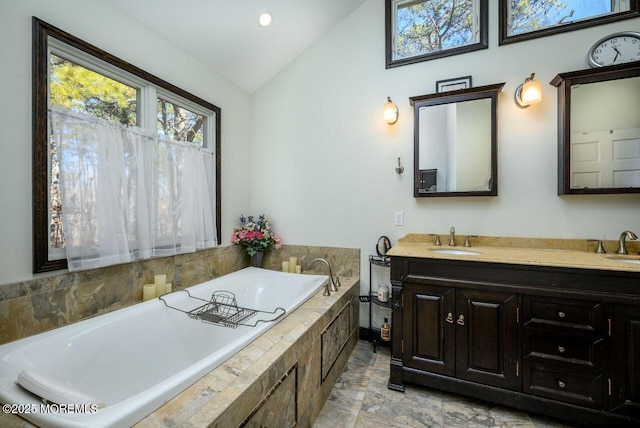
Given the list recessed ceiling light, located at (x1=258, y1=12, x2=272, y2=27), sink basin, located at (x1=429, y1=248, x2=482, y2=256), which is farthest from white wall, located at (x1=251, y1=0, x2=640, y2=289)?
recessed ceiling light, located at (x1=258, y1=12, x2=272, y2=27)

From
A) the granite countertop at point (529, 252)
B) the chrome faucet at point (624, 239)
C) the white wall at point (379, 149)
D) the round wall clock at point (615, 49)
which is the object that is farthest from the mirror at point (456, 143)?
the chrome faucet at point (624, 239)

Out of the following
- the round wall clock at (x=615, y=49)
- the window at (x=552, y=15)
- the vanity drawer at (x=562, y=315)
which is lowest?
the vanity drawer at (x=562, y=315)

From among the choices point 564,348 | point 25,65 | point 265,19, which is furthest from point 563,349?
point 25,65

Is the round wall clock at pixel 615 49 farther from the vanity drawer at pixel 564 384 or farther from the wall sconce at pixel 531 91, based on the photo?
the vanity drawer at pixel 564 384

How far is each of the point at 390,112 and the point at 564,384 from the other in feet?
6.99

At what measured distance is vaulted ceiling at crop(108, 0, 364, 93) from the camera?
187 centimetres

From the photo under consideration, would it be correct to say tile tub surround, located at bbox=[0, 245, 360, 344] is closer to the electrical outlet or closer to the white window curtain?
the white window curtain

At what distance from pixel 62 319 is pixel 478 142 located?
2960 mm

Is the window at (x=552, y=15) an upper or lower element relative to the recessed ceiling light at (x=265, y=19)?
lower

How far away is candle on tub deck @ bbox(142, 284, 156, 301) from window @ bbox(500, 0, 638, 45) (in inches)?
125

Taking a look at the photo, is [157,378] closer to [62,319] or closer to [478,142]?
[62,319]

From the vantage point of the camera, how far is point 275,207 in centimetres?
288

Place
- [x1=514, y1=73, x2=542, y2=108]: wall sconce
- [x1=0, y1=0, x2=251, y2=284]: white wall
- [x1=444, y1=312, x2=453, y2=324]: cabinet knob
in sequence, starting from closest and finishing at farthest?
[x1=0, y1=0, x2=251, y2=284]: white wall → [x1=444, y1=312, x2=453, y2=324]: cabinet knob → [x1=514, y1=73, x2=542, y2=108]: wall sconce

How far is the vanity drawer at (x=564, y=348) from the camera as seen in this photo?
1444 mm
